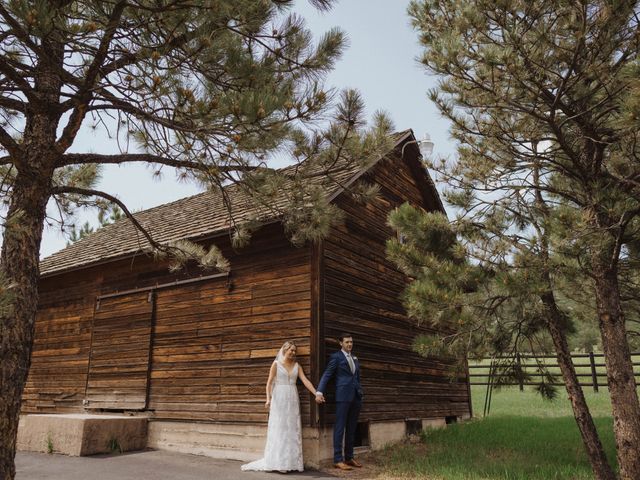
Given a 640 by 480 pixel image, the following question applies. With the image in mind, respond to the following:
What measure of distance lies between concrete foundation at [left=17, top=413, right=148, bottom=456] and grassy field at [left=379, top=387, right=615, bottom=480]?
4.47 metres

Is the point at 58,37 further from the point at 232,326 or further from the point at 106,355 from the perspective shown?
the point at 106,355

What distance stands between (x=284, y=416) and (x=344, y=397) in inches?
36.1

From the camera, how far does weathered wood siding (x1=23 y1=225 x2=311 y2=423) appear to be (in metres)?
8.66

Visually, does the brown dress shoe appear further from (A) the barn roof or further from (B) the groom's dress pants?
(A) the barn roof

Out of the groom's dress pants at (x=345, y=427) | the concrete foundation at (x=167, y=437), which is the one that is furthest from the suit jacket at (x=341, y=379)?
the concrete foundation at (x=167, y=437)

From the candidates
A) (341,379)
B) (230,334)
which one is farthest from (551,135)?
(230,334)

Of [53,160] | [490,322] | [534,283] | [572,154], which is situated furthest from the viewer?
[490,322]

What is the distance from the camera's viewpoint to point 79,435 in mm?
8328

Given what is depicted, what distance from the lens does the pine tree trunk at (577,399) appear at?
6293 mm

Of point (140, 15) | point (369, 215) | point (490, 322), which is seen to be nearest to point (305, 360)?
point (490, 322)

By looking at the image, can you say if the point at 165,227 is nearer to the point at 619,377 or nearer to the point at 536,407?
the point at 619,377

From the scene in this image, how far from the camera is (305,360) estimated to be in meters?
8.16

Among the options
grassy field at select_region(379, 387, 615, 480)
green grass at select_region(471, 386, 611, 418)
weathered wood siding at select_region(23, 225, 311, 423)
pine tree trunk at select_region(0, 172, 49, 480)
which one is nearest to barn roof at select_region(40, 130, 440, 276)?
weathered wood siding at select_region(23, 225, 311, 423)

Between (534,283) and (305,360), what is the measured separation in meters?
3.77
